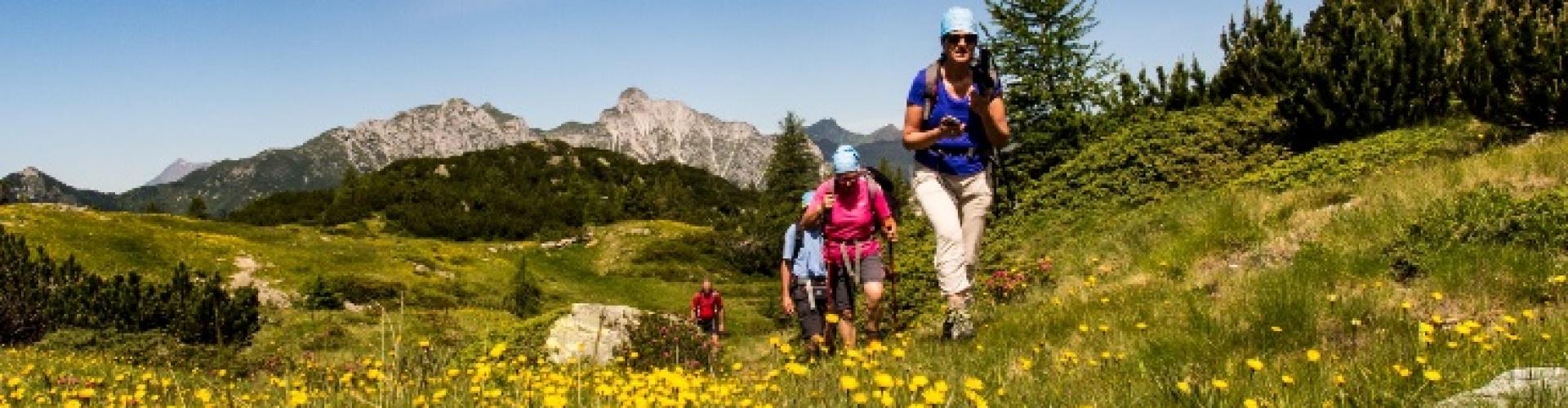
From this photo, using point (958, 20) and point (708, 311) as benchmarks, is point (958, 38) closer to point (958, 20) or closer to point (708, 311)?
point (958, 20)

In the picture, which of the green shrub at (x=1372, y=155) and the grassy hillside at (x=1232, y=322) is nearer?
the grassy hillside at (x=1232, y=322)

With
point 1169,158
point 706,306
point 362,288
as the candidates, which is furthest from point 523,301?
point 1169,158

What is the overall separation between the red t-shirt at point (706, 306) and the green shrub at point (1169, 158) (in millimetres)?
7344

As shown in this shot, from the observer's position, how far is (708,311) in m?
15.5

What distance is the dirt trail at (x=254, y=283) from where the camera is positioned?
37.6 metres

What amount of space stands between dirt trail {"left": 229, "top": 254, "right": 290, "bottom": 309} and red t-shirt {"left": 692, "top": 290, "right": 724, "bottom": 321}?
27027 millimetres

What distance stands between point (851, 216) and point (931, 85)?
4.54 ft

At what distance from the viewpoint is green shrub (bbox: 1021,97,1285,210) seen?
16578mm

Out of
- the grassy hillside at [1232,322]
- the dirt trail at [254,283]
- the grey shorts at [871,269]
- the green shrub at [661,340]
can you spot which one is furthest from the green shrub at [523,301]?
the grey shorts at [871,269]

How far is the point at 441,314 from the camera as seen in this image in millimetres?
30844

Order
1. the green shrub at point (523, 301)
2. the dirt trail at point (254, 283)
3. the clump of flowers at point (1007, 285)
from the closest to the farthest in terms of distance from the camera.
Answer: the clump of flowers at point (1007, 285) < the dirt trail at point (254, 283) < the green shrub at point (523, 301)

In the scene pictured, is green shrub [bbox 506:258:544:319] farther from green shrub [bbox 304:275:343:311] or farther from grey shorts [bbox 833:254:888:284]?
grey shorts [bbox 833:254:888:284]

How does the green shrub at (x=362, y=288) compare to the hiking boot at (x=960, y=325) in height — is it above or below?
below

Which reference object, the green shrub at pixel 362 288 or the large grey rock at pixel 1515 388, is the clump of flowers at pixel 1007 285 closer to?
the large grey rock at pixel 1515 388
